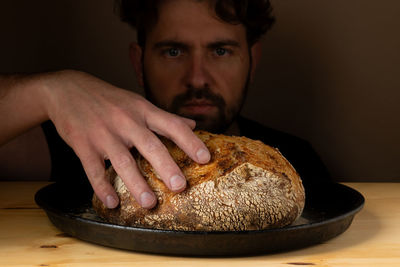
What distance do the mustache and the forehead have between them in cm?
19

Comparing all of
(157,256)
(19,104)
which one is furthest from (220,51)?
(157,256)

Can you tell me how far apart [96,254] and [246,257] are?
235 millimetres

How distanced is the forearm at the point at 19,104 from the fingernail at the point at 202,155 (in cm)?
40

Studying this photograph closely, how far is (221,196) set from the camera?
0.87 metres

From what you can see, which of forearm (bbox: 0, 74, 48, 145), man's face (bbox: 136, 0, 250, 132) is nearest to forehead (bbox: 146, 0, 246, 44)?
man's face (bbox: 136, 0, 250, 132)

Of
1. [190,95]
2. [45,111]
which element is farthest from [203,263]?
[190,95]

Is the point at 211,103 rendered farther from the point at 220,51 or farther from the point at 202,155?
the point at 202,155

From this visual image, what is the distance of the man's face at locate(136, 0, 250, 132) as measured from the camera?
79.0 inches

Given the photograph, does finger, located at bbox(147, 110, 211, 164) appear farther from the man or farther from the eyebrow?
the eyebrow

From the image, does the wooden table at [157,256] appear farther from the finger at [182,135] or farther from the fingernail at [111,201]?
the finger at [182,135]

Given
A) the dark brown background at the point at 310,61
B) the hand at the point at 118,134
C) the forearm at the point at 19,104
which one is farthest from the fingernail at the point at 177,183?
the dark brown background at the point at 310,61

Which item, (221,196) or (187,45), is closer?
(221,196)

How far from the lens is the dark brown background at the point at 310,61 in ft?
8.20

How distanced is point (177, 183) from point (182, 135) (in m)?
0.09
